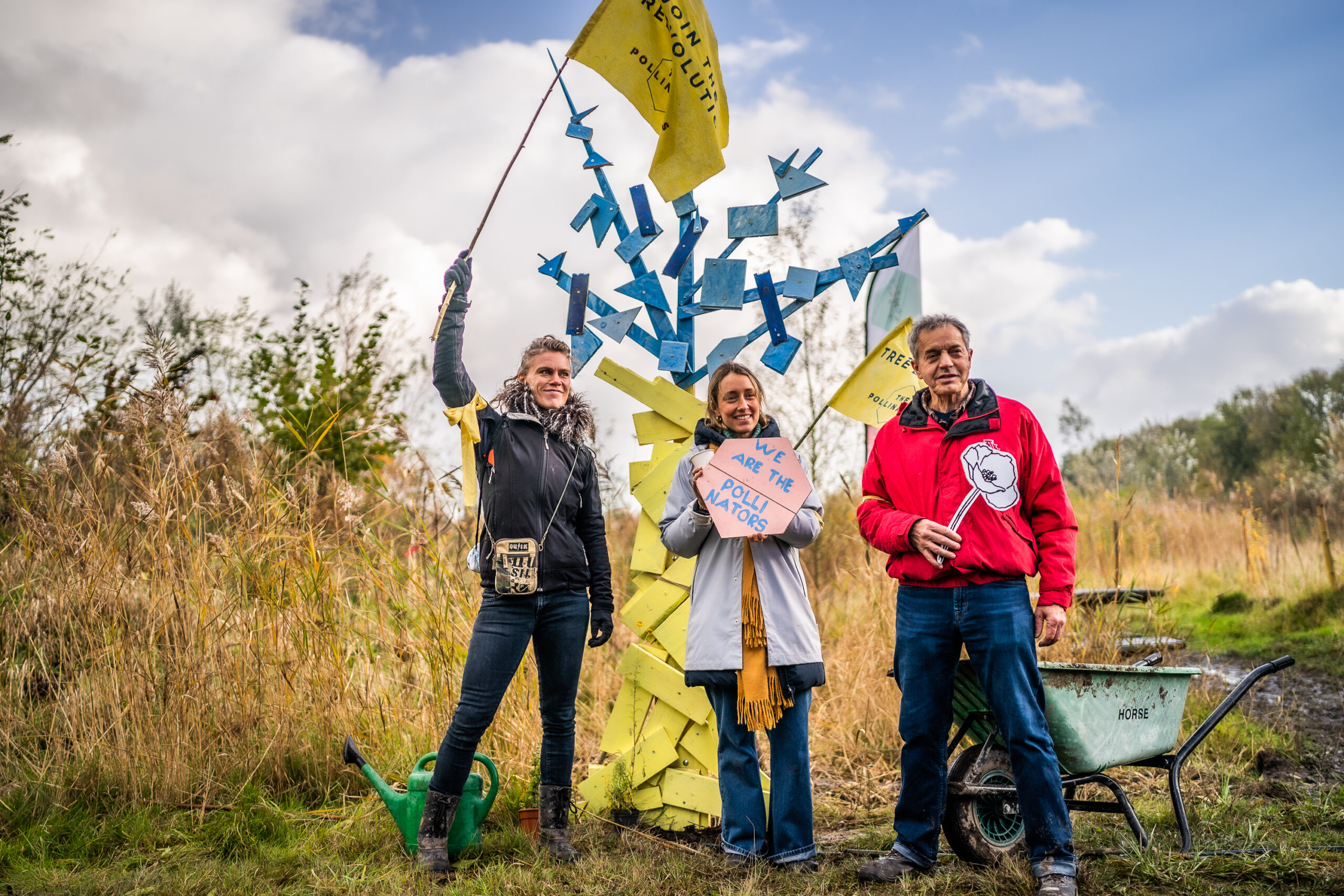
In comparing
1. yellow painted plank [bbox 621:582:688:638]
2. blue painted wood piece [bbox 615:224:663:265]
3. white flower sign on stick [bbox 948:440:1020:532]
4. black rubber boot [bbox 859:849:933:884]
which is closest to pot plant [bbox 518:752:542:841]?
yellow painted plank [bbox 621:582:688:638]

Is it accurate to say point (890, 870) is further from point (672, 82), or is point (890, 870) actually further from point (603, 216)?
point (672, 82)

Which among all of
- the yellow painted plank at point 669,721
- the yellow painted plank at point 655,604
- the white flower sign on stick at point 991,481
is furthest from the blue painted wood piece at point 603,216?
the yellow painted plank at point 669,721

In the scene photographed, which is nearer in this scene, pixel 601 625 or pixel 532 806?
pixel 601 625

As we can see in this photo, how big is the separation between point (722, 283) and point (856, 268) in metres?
0.58

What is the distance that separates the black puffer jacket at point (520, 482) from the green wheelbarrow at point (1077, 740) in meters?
1.36

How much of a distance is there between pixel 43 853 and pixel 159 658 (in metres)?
0.82

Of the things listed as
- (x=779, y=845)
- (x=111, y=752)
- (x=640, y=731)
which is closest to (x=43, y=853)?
(x=111, y=752)

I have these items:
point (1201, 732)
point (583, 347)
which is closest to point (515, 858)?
point (583, 347)

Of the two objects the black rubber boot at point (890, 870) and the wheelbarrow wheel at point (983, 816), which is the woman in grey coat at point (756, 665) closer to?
the black rubber boot at point (890, 870)

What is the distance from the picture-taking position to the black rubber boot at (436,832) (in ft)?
9.29

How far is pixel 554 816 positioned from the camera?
304 centimetres

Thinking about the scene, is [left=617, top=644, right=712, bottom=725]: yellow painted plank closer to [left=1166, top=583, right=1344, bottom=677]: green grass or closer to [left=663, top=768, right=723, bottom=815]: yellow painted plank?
[left=663, top=768, right=723, bottom=815]: yellow painted plank

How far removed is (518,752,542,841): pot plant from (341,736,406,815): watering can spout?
48 cm

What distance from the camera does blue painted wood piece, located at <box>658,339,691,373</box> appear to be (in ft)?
11.6
